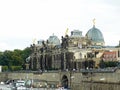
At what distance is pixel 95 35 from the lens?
152500 mm

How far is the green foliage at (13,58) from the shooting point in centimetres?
18188

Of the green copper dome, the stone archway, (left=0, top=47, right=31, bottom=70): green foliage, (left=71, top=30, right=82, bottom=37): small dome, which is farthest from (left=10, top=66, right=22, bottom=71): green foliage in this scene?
the stone archway

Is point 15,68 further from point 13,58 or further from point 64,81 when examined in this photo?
point 64,81

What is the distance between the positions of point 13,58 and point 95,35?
39.6 m

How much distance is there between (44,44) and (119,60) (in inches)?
1361

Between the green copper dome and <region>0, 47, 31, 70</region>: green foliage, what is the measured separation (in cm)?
3650

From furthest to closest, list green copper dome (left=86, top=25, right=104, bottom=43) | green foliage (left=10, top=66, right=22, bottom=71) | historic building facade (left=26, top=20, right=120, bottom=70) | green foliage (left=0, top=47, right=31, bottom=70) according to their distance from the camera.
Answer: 1. green foliage (left=0, top=47, right=31, bottom=70)
2. green foliage (left=10, top=66, right=22, bottom=71)
3. green copper dome (left=86, top=25, right=104, bottom=43)
4. historic building facade (left=26, top=20, right=120, bottom=70)

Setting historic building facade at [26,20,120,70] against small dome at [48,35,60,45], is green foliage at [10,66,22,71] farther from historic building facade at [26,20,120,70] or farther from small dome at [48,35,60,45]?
small dome at [48,35,60,45]

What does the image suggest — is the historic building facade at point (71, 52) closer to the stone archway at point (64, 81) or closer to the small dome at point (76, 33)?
the small dome at point (76, 33)

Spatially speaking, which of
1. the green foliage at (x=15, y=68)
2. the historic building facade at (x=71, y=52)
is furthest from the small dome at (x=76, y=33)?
the green foliage at (x=15, y=68)

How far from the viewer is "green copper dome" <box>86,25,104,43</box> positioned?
151500 mm

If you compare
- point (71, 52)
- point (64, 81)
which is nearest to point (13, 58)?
point (71, 52)

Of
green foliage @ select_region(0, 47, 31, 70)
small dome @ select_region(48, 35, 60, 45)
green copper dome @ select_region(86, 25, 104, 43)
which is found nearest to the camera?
green copper dome @ select_region(86, 25, 104, 43)

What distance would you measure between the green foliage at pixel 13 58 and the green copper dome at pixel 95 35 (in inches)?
1437
